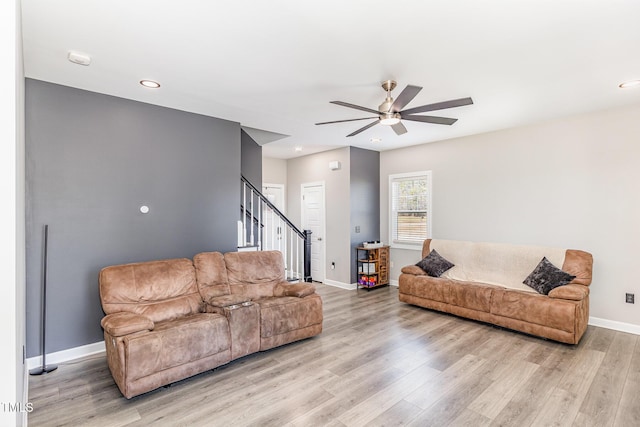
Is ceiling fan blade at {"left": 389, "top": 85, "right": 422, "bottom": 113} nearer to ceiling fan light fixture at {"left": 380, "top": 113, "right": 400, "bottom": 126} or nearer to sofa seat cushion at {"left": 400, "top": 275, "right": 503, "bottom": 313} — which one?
ceiling fan light fixture at {"left": 380, "top": 113, "right": 400, "bottom": 126}

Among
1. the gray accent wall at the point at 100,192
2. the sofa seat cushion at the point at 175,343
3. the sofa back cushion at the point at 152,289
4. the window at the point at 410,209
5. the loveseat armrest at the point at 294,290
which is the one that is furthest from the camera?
the window at the point at 410,209

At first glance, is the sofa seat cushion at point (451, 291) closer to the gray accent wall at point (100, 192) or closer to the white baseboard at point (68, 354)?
the gray accent wall at point (100, 192)

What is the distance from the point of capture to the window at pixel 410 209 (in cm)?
592

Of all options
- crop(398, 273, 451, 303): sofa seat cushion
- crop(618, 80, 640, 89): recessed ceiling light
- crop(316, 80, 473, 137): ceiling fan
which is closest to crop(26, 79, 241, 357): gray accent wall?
crop(316, 80, 473, 137): ceiling fan

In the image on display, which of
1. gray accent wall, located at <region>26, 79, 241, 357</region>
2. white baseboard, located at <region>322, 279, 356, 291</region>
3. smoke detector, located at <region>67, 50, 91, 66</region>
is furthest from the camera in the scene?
white baseboard, located at <region>322, 279, 356, 291</region>

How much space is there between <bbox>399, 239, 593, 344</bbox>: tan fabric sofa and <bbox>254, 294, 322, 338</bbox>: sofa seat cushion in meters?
1.92

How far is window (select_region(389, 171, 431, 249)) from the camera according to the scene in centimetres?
592

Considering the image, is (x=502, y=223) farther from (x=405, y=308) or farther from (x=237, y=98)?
(x=237, y=98)

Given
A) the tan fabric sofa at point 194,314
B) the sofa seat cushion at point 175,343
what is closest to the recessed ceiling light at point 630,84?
the tan fabric sofa at point 194,314

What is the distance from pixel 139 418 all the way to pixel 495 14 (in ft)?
12.1

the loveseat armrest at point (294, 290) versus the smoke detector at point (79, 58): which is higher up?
the smoke detector at point (79, 58)

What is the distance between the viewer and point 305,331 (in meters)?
3.61

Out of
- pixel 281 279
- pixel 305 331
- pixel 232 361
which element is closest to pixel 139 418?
pixel 232 361

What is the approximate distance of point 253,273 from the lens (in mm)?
3920
